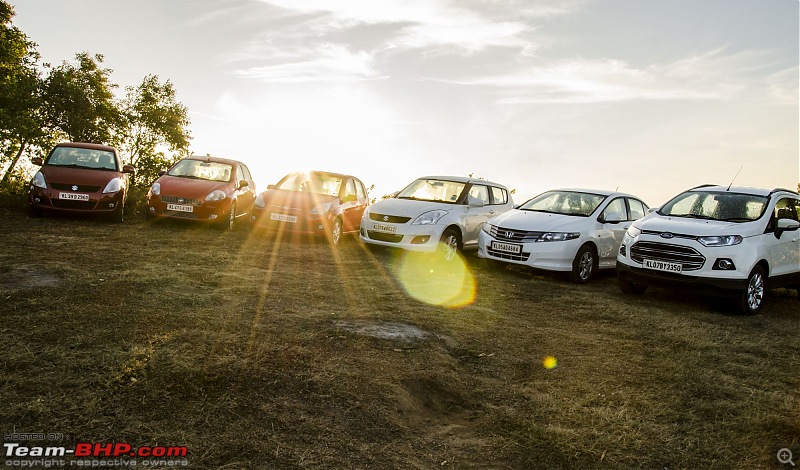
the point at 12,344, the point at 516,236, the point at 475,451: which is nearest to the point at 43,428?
the point at 12,344

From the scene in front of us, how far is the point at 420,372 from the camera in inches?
193

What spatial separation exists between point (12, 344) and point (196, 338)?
1.37 metres

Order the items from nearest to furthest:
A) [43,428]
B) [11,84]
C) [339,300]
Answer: [43,428]
[339,300]
[11,84]

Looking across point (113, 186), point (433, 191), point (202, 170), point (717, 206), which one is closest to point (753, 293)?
point (717, 206)

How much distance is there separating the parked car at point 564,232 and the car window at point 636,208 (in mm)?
22

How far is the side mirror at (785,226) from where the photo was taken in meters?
9.04

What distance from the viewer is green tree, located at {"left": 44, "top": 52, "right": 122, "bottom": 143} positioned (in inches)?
1006

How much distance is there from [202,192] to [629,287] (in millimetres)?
9375

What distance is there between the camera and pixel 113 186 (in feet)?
44.7

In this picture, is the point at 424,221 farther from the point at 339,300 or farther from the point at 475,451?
the point at 475,451

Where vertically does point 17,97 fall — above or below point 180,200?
above

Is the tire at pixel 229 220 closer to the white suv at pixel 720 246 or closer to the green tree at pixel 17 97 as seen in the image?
the white suv at pixel 720 246

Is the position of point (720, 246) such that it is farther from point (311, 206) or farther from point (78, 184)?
point (78, 184)

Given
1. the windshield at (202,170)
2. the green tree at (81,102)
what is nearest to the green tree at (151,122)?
the green tree at (81,102)
